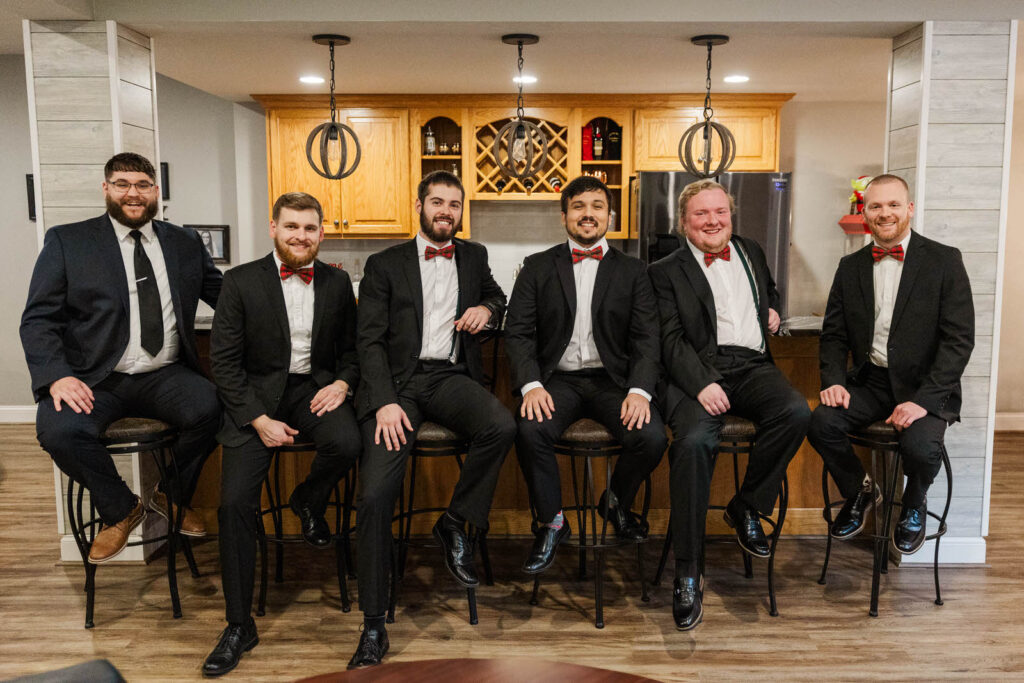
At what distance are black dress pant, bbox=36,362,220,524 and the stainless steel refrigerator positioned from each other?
351 centimetres

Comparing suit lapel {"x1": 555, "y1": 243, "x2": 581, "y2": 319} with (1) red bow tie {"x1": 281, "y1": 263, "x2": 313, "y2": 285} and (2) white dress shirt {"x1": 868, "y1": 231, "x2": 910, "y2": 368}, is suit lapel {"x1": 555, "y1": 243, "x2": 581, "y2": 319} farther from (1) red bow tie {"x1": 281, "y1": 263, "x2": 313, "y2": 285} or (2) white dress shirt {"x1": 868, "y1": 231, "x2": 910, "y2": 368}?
(2) white dress shirt {"x1": 868, "y1": 231, "x2": 910, "y2": 368}

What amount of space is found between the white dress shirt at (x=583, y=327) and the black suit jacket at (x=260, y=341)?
2.64 feet

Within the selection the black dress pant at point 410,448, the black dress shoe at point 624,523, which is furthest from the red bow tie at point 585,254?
the black dress shoe at point 624,523

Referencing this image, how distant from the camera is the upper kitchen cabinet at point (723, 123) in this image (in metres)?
5.94

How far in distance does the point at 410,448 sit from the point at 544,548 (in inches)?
23.1

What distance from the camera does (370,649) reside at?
8.41ft

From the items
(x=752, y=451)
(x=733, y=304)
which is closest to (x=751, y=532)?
(x=752, y=451)

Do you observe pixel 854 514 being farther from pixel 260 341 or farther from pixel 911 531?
pixel 260 341

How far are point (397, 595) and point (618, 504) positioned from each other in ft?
2.93

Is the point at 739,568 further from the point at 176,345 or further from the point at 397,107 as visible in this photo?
the point at 397,107

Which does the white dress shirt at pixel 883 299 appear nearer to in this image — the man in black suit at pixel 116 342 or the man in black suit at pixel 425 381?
the man in black suit at pixel 425 381

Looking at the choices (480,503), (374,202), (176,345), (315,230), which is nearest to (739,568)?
(480,503)

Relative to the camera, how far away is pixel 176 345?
3.11 metres

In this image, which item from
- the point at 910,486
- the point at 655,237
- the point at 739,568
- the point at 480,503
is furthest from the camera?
the point at 655,237
